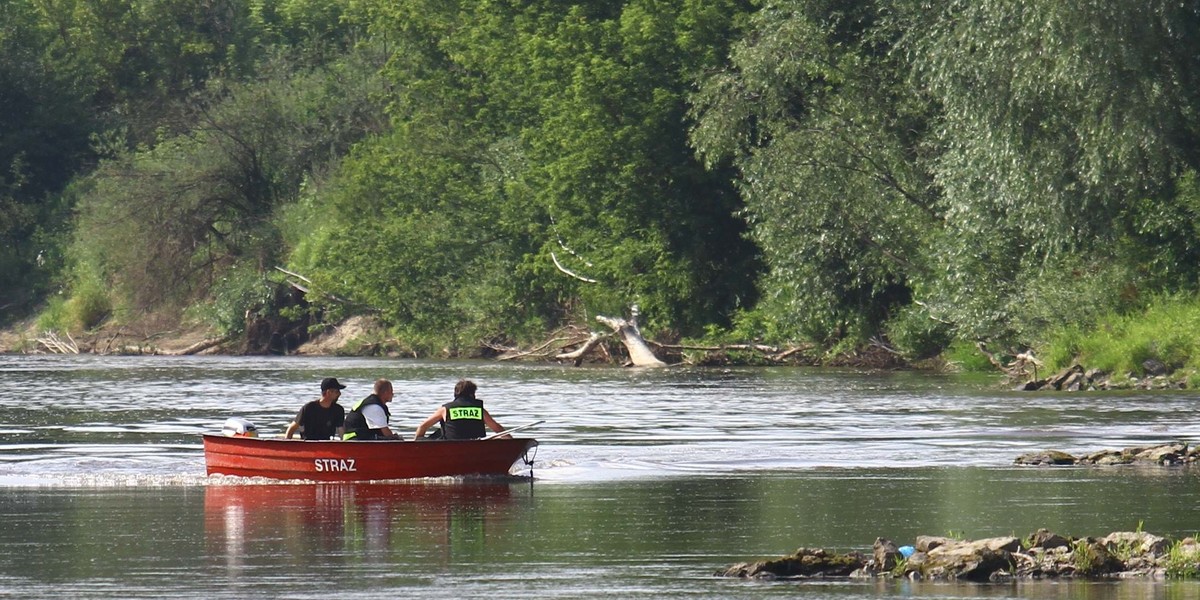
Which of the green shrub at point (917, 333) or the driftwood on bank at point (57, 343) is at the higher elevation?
the driftwood on bank at point (57, 343)

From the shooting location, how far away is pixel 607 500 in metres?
20.5

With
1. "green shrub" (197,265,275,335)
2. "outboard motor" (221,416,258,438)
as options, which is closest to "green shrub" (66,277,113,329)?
"green shrub" (197,265,275,335)

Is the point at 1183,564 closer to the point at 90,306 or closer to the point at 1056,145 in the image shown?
the point at 1056,145

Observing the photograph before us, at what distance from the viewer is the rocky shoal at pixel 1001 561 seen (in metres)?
14.5

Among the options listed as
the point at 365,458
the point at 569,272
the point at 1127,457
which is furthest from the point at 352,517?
the point at 569,272

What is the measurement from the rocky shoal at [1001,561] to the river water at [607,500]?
265 millimetres

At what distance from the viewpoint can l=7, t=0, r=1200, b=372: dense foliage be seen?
38.3 metres

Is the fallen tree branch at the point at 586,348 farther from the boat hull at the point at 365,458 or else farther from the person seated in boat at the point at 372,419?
the boat hull at the point at 365,458

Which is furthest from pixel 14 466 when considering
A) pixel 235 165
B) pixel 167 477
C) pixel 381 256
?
pixel 235 165

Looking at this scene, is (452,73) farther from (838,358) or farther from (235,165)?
(838,358)

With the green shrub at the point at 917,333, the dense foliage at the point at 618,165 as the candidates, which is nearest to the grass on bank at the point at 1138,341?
the dense foliage at the point at 618,165

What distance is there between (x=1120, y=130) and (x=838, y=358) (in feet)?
57.8

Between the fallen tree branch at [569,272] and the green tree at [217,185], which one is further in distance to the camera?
the green tree at [217,185]

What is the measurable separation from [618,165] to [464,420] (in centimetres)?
3557
